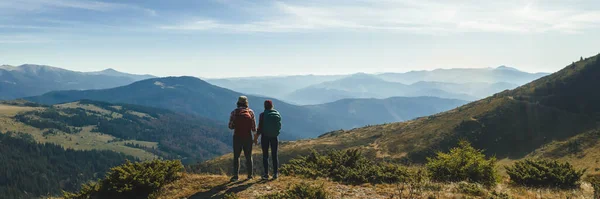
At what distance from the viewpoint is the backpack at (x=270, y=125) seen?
1427 centimetres

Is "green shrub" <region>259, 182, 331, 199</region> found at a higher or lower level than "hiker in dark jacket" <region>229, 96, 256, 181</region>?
lower

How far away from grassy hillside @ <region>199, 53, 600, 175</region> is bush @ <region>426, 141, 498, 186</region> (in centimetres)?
6579

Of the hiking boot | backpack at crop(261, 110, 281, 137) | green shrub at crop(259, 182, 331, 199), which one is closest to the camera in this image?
green shrub at crop(259, 182, 331, 199)

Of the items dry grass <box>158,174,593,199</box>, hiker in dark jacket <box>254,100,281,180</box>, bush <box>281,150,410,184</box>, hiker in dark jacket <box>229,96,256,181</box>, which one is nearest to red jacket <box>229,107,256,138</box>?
hiker in dark jacket <box>229,96,256,181</box>

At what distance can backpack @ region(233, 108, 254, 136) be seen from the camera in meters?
14.3

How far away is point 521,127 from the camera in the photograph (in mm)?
89688

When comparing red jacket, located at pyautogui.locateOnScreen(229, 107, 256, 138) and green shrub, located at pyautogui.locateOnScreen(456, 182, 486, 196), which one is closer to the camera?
green shrub, located at pyautogui.locateOnScreen(456, 182, 486, 196)

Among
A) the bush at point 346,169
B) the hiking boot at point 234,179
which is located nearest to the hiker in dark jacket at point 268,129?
the hiking boot at point 234,179

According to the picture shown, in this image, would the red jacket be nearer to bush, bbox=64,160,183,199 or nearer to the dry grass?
the dry grass

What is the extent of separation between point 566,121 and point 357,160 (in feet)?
321

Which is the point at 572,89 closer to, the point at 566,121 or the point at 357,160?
→ the point at 566,121

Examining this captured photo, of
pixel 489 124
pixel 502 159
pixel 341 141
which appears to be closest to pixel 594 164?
pixel 502 159

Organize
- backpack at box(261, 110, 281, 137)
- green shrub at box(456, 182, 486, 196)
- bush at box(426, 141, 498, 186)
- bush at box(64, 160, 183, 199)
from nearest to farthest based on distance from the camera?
green shrub at box(456, 182, 486, 196) < bush at box(64, 160, 183, 199) < backpack at box(261, 110, 281, 137) < bush at box(426, 141, 498, 186)

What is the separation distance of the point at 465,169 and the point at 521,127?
9078cm
